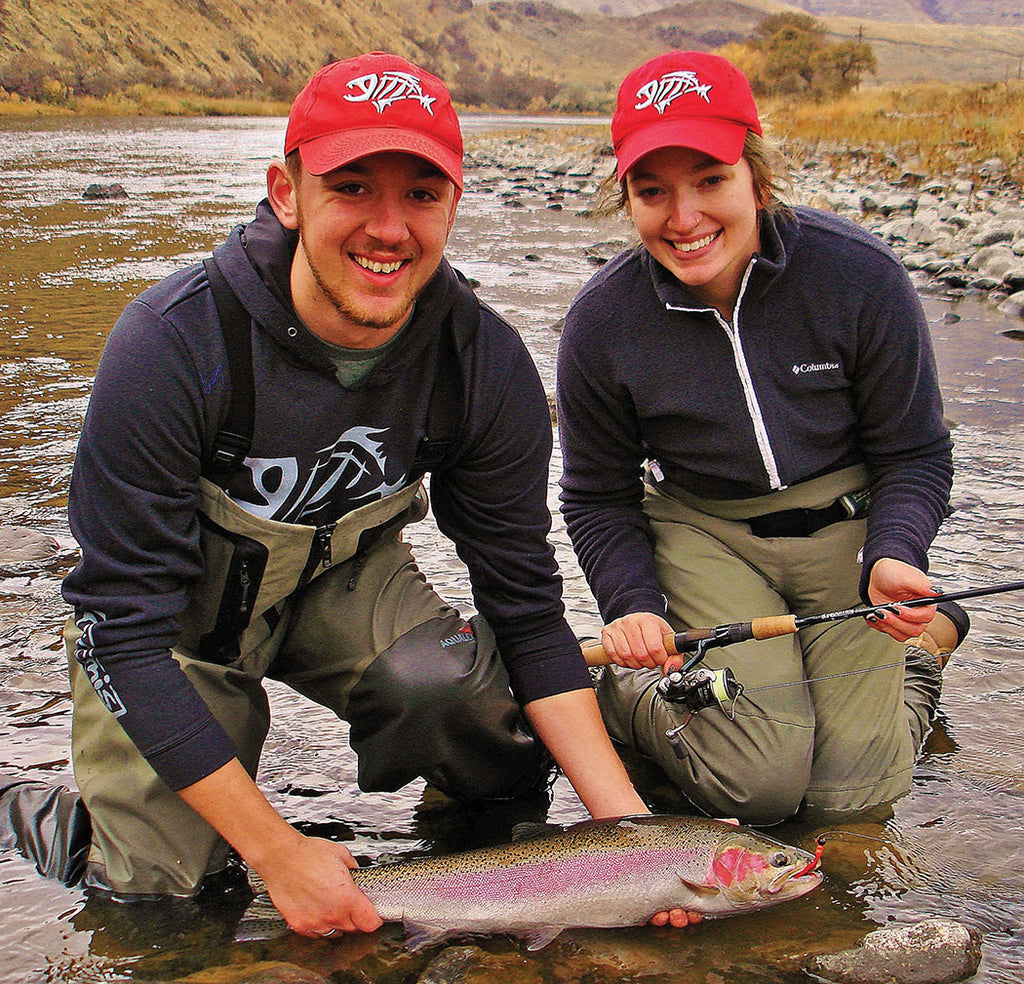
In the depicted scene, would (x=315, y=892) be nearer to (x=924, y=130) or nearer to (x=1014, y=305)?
(x=1014, y=305)

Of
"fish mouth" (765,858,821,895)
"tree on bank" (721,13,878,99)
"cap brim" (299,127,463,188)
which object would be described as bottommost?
"fish mouth" (765,858,821,895)

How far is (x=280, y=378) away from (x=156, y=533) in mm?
462

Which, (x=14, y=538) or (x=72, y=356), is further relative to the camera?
(x=72, y=356)

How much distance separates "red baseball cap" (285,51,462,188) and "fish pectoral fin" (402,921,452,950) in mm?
1655

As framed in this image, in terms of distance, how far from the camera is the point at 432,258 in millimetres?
2568

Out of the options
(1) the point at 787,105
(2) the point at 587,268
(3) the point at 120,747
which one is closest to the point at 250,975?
(3) the point at 120,747

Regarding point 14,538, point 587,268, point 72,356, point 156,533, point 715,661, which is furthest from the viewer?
point 587,268

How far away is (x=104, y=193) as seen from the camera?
17359mm

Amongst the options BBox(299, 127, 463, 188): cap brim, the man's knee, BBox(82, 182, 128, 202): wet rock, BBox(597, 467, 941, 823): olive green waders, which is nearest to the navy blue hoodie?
the man's knee

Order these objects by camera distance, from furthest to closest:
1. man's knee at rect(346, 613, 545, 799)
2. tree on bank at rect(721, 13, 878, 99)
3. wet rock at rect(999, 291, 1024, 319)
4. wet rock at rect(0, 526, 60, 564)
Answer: tree on bank at rect(721, 13, 878, 99), wet rock at rect(999, 291, 1024, 319), wet rock at rect(0, 526, 60, 564), man's knee at rect(346, 613, 545, 799)

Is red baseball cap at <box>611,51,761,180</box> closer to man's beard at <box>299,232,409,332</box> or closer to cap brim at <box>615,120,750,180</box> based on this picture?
cap brim at <box>615,120,750,180</box>

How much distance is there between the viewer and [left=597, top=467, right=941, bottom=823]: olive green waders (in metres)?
2.95

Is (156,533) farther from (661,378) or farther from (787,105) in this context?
(787,105)

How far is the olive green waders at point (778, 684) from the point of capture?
295 cm
